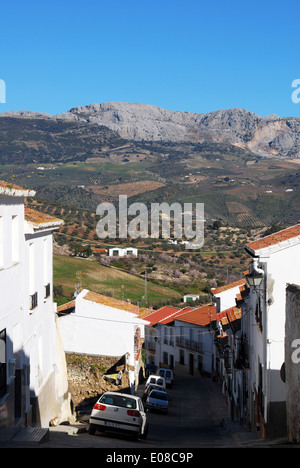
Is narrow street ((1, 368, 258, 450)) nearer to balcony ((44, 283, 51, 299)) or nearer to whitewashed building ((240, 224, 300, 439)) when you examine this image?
whitewashed building ((240, 224, 300, 439))

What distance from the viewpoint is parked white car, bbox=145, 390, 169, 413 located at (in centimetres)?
2411

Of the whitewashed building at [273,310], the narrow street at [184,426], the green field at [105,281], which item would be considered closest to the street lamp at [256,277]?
the whitewashed building at [273,310]

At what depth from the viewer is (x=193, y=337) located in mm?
43844

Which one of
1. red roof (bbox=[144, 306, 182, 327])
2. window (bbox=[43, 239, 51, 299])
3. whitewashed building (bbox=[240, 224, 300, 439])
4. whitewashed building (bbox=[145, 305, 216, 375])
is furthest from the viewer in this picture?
red roof (bbox=[144, 306, 182, 327])

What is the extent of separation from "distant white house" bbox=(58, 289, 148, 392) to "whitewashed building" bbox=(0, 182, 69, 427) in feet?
18.5

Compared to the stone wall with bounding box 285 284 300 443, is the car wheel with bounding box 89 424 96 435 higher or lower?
lower

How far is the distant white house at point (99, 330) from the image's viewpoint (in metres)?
23.1

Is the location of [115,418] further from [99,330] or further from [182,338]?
[182,338]

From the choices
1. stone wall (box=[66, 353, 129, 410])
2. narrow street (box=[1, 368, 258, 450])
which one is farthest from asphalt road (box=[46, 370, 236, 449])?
stone wall (box=[66, 353, 129, 410])

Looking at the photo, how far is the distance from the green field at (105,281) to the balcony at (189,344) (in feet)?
18.4

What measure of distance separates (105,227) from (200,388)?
4762 cm

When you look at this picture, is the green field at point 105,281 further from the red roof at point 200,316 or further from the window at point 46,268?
the window at point 46,268

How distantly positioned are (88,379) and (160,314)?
27095 mm
